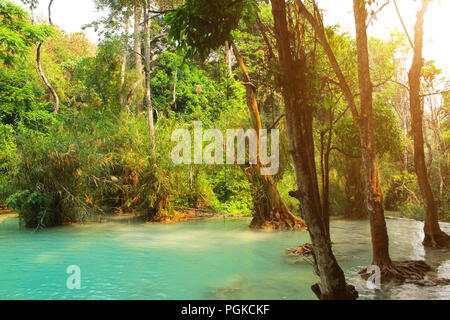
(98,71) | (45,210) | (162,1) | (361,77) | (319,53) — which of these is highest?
(162,1)

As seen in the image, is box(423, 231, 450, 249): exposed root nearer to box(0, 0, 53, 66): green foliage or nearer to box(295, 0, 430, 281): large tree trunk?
box(295, 0, 430, 281): large tree trunk

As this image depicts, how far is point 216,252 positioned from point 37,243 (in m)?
3.50

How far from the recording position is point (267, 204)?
30.0 feet

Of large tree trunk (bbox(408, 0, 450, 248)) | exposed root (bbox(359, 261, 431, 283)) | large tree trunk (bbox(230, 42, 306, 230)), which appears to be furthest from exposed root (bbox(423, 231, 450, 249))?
large tree trunk (bbox(230, 42, 306, 230))

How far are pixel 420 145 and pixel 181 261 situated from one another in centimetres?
417

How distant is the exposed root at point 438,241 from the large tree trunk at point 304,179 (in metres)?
4.08

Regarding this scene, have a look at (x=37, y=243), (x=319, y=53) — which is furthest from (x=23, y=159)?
(x=319, y=53)

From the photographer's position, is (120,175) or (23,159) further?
(120,175)

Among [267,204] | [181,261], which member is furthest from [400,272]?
[267,204]

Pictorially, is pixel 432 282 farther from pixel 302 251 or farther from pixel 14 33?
pixel 14 33

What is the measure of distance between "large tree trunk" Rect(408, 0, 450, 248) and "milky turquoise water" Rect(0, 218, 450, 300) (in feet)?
1.13

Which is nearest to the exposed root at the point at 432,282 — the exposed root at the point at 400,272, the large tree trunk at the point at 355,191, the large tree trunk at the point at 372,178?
the exposed root at the point at 400,272

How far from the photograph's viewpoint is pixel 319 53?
6586mm

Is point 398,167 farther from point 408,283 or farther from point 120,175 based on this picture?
point 408,283
